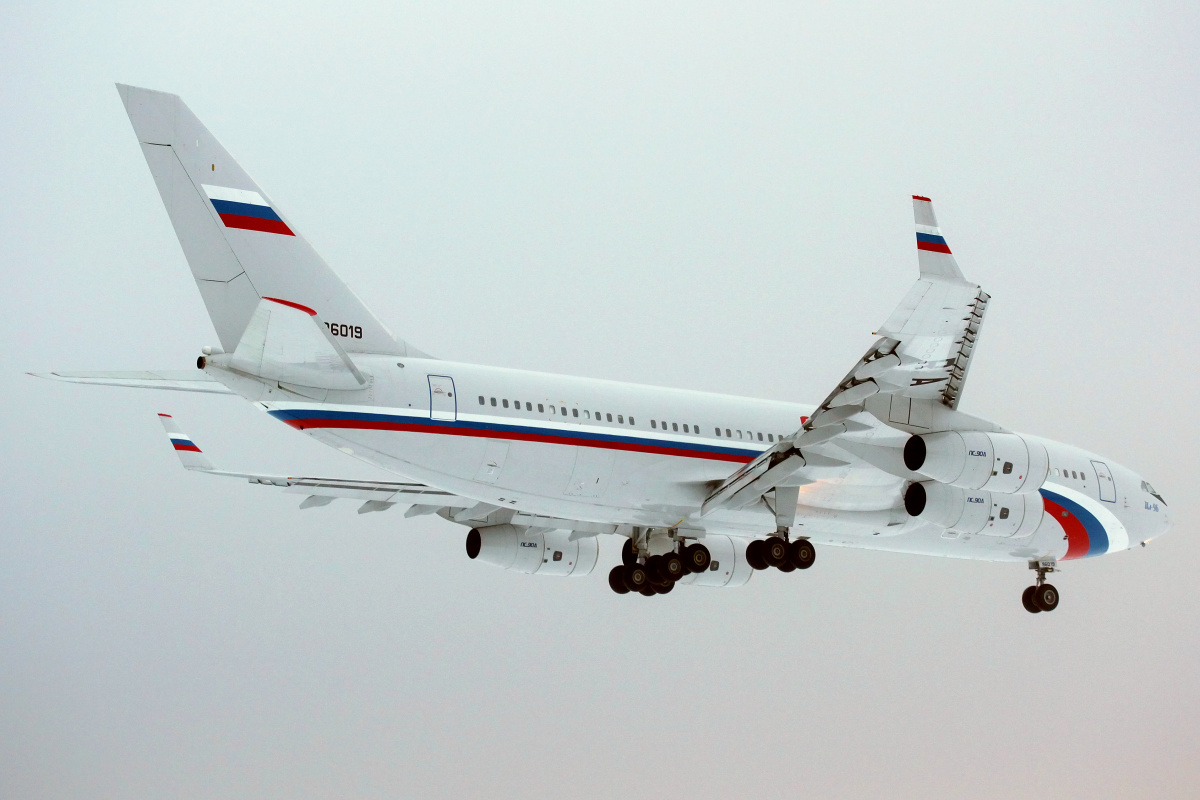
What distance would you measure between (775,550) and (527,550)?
439cm

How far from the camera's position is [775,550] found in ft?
55.9

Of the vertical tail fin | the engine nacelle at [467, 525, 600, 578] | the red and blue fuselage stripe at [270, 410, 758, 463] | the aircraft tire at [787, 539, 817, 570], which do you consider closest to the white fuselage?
the red and blue fuselage stripe at [270, 410, 758, 463]

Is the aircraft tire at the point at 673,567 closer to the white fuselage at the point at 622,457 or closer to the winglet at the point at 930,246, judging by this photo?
the white fuselage at the point at 622,457

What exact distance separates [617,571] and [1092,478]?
7788 millimetres

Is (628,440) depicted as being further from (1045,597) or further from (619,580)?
(1045,597)

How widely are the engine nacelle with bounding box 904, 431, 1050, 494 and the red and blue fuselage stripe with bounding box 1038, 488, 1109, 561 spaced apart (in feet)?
10.7

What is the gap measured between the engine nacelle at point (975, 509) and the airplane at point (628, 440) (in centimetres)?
3

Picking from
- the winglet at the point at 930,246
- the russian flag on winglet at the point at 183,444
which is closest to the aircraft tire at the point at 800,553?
the winglet at the point at 930,246

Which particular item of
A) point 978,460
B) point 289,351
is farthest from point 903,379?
point 289,351

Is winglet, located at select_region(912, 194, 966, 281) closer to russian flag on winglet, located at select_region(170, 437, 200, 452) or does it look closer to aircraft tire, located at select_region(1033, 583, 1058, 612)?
aircraft tire, located at select_region(1033, 583, 1058, 612)

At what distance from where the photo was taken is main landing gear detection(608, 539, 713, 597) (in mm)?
18297

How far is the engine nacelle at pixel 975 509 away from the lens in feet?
58.6

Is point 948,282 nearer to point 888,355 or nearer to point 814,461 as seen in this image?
point 888,355

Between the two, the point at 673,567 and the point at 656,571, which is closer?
the point at 673,567
